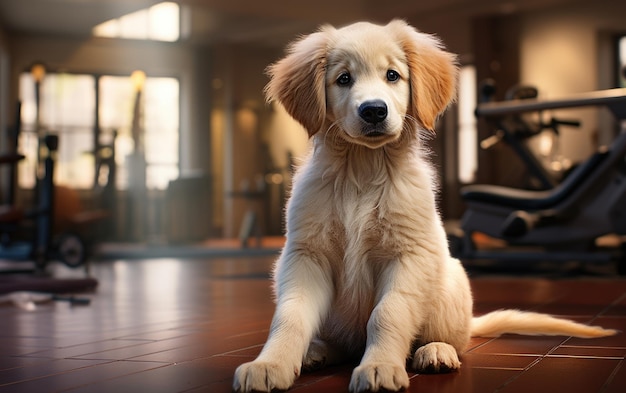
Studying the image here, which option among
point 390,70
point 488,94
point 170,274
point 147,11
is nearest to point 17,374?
point 390,70

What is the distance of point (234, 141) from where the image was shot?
16.3 m

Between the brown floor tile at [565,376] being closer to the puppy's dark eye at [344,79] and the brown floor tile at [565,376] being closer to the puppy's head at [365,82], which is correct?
the puppy's head at [365,82]

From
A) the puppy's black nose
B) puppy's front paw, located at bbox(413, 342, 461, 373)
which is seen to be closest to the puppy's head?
the puppy's black nose

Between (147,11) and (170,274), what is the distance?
969cm

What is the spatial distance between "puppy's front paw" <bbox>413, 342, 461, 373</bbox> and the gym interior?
289 centimetres

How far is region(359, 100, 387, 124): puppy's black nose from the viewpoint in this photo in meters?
1.98

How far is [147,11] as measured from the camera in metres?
15.5

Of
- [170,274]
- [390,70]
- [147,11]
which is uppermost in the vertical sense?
[147,11]

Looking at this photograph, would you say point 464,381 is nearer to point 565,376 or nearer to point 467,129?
point 565,376

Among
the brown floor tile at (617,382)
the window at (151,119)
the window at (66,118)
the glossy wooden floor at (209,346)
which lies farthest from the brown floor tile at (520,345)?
the window at (66,118)

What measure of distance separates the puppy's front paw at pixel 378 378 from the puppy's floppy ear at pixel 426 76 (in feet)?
2.27

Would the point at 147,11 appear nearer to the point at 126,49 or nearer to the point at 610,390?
the point at 126,49

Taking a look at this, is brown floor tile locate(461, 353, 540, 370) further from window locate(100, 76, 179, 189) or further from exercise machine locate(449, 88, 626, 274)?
window locate(100, 76, 179, 189)

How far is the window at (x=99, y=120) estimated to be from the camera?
52.0 ft
